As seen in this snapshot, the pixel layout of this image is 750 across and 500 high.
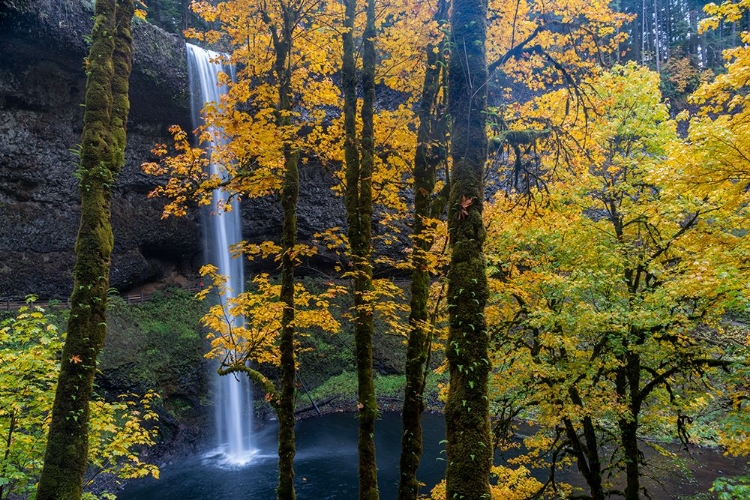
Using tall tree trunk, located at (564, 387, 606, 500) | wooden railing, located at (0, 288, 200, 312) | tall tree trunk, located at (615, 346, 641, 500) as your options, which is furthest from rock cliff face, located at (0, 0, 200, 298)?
tall tree trunk, located at (615, 346, 641, 500)

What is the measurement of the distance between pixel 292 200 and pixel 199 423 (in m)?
16.9

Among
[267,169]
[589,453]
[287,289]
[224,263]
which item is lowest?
A: [589,453]

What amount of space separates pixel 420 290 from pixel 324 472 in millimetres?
12319

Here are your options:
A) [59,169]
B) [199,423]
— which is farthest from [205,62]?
[199,423]

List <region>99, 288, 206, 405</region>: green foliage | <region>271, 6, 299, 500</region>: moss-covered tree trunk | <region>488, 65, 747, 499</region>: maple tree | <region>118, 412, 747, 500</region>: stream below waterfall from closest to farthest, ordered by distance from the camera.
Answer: <region>271, 6, 299, 500</region>: moss-covered tree trunk → <region>488, 65, 747, 499</region>: maple tree → <region>118, 412, 747, 500</region>: stream below waterfall → <region>99, 288, 206, 405</region>: green foliage

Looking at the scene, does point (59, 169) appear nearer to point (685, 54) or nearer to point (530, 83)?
point (530, 83)

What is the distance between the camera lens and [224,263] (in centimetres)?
2447

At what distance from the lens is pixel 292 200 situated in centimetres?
739

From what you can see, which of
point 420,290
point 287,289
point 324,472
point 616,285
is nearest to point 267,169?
point 287,289

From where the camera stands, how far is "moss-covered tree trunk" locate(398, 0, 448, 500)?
6.80 meters

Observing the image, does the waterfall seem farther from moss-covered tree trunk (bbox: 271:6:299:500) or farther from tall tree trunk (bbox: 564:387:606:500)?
tall tree trunk (bbox: 564:387:606:500)

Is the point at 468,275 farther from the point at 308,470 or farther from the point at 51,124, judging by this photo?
the point at 51,124

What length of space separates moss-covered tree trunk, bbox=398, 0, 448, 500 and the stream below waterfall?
6.39 meters

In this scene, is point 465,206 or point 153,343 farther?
point 153,343
